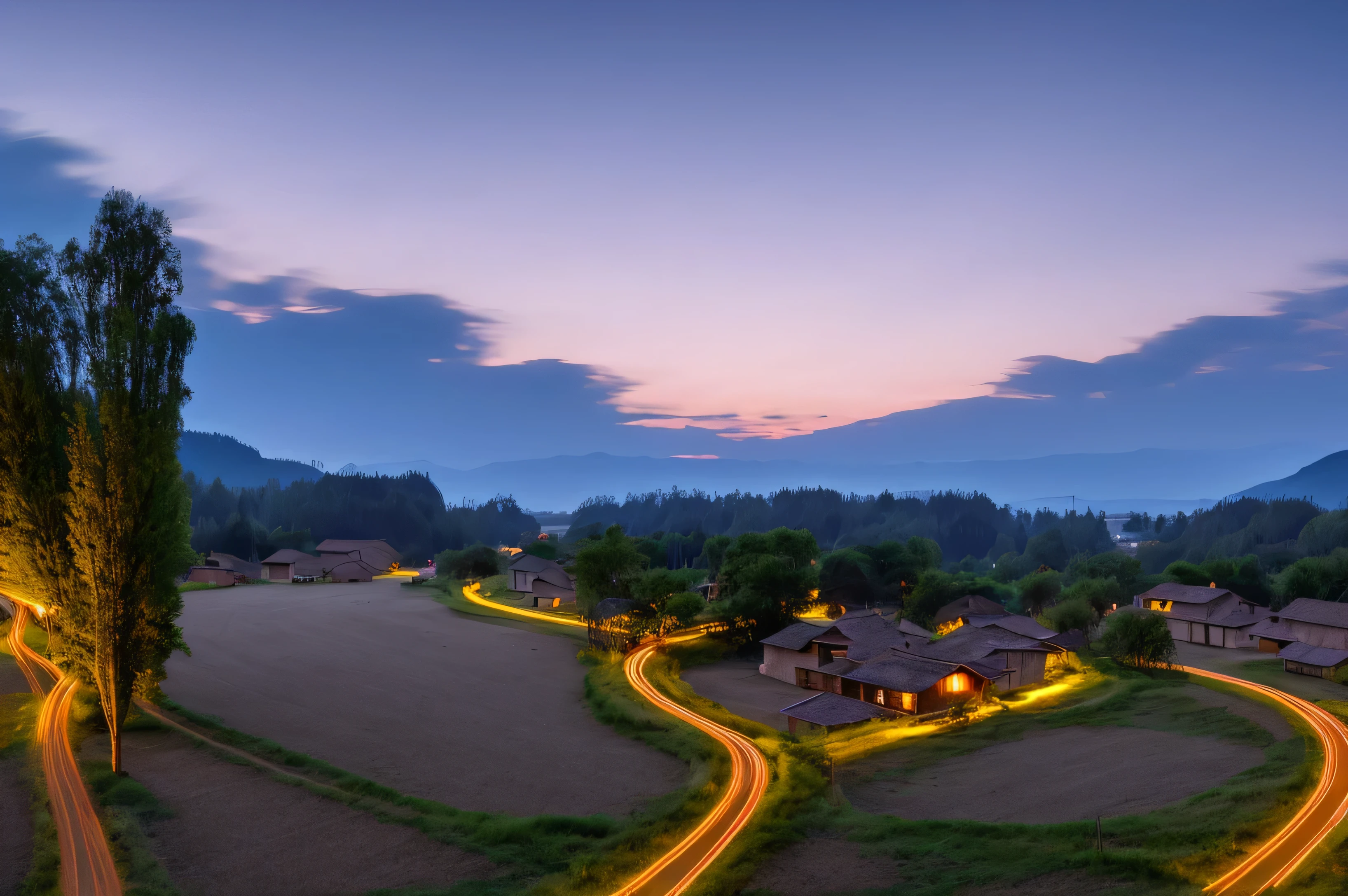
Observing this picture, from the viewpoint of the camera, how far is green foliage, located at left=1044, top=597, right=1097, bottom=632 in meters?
63.5

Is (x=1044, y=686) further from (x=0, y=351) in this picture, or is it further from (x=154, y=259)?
(x=0, y=351)

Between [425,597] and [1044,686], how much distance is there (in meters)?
63.6

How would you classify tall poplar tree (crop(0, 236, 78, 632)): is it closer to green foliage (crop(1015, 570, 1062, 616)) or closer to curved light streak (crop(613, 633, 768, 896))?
curved light streak (crop(613, 633, 768, 896))

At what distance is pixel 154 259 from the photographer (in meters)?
31.3

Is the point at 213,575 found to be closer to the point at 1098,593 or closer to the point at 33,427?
the point at 33,427

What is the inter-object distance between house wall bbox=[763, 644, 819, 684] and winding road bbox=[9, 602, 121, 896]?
40491 millimetres

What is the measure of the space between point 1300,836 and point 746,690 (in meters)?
34.2

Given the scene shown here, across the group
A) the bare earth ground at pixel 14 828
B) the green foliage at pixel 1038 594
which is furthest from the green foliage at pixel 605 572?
the green foliage at pixel 1038 594

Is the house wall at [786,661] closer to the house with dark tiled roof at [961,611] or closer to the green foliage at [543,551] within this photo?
the house with dark tiled roof at [961,611]

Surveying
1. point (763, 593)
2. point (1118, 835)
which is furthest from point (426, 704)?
point (1118, 835)

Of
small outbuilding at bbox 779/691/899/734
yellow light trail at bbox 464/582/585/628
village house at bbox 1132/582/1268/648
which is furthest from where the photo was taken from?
yellow light trail at bbox 464/582/585/628

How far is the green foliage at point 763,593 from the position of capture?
6444 cm

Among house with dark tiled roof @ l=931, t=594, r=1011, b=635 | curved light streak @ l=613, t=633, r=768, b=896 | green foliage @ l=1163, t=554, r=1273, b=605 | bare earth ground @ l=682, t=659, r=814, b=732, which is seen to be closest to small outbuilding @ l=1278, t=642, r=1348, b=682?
house with dark tiled roof @ l=931, t=594, r=1011, b=635

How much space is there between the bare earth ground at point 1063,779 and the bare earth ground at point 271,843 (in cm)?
1575
